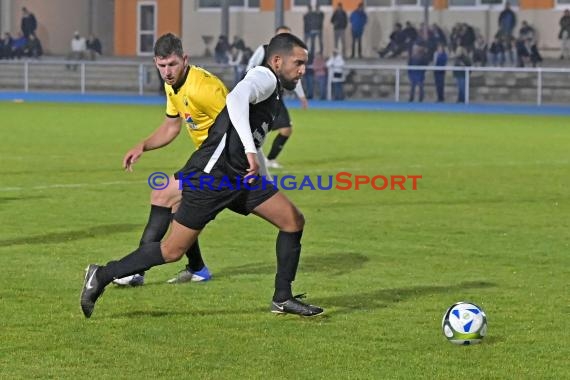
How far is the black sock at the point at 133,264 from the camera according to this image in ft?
26.9

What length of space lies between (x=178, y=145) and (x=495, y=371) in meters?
17.7

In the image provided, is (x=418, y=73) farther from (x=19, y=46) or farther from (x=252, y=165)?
(x=252, y=165)

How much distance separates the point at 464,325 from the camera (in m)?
7.53

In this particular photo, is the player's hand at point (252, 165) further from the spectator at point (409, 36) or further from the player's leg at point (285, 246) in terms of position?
the spectator at point (409, 36)

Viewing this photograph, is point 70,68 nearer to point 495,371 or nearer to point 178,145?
point 178,145

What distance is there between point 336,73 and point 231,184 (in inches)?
1331

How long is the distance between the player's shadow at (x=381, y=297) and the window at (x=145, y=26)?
49.4m

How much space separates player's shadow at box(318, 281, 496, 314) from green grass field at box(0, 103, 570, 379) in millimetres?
13

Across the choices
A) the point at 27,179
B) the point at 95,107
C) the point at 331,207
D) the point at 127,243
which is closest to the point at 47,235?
the point at 127,243

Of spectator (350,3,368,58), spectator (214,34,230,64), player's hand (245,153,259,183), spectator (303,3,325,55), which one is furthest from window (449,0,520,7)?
player's hand (245,153,259,183)

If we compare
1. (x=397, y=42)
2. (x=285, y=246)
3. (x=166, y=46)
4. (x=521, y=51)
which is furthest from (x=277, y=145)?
(x=397, y=42)

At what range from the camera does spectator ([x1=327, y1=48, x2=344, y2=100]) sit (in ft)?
135

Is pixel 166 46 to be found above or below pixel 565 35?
below

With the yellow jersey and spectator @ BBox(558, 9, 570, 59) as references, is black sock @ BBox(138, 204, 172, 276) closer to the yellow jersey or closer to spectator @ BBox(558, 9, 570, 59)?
the yellow jersey
